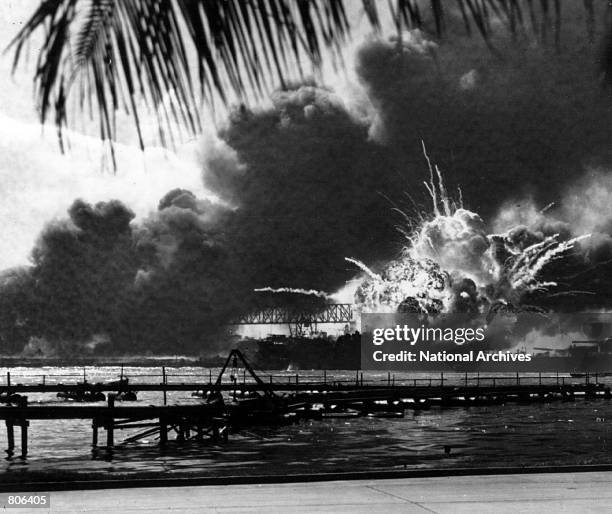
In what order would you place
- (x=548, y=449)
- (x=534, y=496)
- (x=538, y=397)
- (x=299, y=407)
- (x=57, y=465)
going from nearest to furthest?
(x=534, y=496)
(x=57, y=465)
(x=548, y=449)
(x=299, y=407)
(x=538, y=397)

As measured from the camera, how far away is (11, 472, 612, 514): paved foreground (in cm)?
1181

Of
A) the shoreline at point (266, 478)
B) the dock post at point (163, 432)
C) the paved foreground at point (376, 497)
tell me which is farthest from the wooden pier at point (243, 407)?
the paved foreground at point (376, 497)

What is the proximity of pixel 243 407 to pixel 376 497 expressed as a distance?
33.5 meters

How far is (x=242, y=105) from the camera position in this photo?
2828mm

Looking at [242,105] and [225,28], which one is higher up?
[225,28]

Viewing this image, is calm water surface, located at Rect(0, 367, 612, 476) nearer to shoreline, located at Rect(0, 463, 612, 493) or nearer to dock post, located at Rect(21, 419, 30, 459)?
dock post, located at Rect(21, 419, 30, 459)

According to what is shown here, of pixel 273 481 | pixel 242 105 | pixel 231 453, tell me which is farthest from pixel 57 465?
pixel 242 105

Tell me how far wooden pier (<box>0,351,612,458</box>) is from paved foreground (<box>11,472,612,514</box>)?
18097mm

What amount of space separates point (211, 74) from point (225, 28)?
5.6 inches

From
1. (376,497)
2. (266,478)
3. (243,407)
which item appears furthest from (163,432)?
(376,497)

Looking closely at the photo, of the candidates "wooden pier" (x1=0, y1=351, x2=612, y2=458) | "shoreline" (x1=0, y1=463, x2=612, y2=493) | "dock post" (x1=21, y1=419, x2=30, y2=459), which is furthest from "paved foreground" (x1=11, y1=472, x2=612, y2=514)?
"dock post" (x1=21, y1=419, x2=30, y2=459)

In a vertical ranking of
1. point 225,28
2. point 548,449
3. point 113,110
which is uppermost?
point 225,28

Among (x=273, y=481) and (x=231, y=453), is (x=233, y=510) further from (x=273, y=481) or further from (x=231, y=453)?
(x=231, y=453)

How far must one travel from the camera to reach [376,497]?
12742mm
